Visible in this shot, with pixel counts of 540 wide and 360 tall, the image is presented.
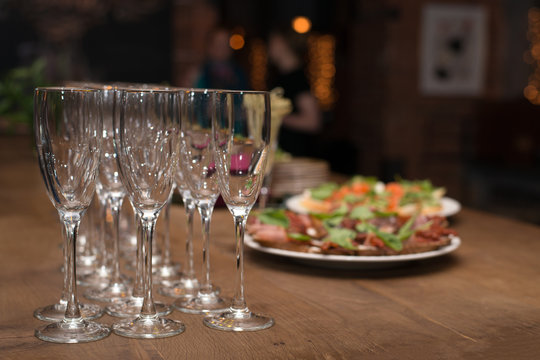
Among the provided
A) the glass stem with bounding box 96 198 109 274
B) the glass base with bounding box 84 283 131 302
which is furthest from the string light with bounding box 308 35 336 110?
the glass base with bounding box 84 283 131 302

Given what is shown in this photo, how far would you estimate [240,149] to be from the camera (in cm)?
85

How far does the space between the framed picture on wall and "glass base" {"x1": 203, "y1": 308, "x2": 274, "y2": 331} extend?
5815mm

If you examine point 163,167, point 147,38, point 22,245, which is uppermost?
point 147,38

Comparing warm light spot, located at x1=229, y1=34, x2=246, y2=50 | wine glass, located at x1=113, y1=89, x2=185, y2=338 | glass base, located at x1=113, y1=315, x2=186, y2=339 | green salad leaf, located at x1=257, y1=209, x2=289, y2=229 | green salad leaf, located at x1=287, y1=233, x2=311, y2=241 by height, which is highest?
warm light spot, located at x1=229, y1=34, x2=246, y2=50

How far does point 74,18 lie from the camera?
287 inches

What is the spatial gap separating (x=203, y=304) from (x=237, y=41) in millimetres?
9351

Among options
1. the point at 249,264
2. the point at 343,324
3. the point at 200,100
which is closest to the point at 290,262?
the point at 249,264

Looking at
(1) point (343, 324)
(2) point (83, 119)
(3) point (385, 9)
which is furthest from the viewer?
(3) point (385, 9)

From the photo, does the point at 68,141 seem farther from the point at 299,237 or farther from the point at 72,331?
the point at 299,237

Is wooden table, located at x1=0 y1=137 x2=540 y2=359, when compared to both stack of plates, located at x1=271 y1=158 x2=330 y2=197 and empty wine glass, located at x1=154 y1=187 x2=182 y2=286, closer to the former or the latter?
empty wine glass, located at x1=154 y1=187 x2=182 y2=286

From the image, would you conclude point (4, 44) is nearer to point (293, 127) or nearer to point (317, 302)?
point (293, 127)

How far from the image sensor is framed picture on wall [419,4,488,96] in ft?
21.0

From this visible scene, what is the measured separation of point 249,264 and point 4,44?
679 centimetres

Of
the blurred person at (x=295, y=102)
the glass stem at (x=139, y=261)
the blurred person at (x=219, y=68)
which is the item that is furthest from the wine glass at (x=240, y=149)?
the blurred person at (x=219, y=68)
